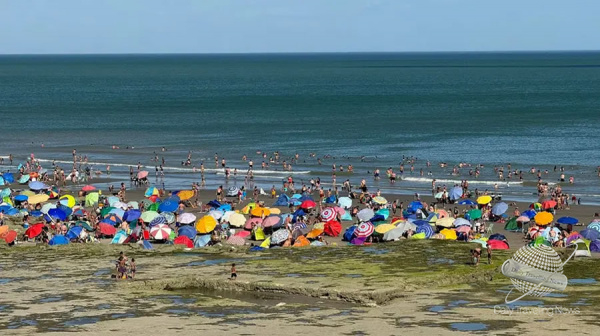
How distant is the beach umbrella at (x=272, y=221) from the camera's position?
4916 centimetres

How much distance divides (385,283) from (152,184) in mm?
38896

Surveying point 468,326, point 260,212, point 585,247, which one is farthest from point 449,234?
point 468,326

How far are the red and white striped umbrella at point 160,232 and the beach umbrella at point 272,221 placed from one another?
5.14 meters

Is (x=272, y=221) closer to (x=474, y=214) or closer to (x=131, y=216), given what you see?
(x=131, y=216)

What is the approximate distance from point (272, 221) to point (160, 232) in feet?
19.4

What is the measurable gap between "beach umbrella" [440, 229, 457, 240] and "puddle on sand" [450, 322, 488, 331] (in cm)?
1594

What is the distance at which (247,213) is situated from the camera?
180 ft

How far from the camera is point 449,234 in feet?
154

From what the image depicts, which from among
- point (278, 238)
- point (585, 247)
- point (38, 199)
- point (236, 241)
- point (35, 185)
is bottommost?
point (236, 241)

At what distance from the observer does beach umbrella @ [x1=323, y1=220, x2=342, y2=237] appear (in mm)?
48406

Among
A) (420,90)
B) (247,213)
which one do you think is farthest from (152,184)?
(420,90)

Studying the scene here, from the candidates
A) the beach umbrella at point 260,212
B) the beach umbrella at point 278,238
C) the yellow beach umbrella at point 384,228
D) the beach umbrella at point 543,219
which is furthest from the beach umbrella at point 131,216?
the beach umbrella at point 543,219

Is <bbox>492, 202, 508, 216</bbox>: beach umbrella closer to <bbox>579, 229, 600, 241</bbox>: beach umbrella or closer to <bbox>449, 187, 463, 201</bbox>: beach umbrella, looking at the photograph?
<bbox>449, 187, 463, 201</bbox>: beach umbrella

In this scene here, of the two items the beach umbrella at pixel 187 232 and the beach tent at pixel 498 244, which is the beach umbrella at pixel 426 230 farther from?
the beach umbrella at pixel 187 232
